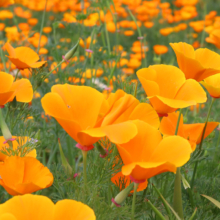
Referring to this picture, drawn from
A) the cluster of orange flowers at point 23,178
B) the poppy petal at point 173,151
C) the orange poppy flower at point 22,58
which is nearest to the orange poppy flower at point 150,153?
the poppy petal at point 173,151

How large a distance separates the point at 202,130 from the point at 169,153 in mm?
267

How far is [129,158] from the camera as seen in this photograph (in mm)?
566

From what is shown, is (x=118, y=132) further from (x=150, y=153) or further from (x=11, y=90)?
(x=11, y=90)

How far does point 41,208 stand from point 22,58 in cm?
53

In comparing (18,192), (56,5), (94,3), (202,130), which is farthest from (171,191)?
(56,5)

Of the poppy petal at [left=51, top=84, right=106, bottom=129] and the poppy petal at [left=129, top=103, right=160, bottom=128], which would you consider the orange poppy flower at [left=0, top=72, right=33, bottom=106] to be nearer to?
the poppy petal at [left=51, top=84, right=106, bottom=129]

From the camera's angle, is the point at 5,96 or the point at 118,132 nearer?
the point at 118,132

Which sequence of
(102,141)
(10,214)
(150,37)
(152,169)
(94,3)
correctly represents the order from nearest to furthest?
(10,214) < (152,169) < (102,141) < (94,3) < (150,37)

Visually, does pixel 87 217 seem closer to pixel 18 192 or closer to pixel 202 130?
pixel 18 192

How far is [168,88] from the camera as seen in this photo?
74cm

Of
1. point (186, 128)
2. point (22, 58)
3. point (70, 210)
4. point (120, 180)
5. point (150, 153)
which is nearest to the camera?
point (70, 210)

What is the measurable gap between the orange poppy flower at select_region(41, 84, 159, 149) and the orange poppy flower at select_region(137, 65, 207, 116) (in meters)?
0.05

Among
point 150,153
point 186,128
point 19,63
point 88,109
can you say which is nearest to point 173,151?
point 150,153

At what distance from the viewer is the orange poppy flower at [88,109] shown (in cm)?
59
